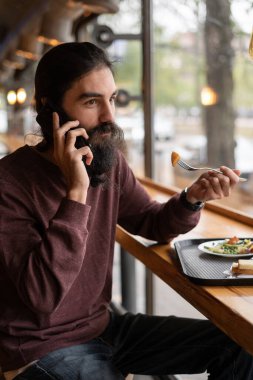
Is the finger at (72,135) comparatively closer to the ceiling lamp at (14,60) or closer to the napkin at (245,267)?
the napkin at (245,267)

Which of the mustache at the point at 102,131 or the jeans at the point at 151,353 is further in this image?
the mustache at the point at 102,131

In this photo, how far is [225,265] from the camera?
1438 mm

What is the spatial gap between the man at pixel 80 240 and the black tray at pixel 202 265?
82mm

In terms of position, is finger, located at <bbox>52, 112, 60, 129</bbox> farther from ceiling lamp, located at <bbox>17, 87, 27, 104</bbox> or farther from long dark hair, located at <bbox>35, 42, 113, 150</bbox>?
ceiling lamp, located at <bbox>17, 87, 27, 104</bbox>

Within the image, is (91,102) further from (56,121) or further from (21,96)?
(21,96)

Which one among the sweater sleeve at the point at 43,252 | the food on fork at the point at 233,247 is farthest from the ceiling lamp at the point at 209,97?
the sweater sleeve at the point at 43,252

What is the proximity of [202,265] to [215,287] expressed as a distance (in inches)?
6.8

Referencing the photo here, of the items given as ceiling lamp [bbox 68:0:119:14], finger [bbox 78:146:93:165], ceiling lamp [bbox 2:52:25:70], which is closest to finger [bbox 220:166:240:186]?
finger [bbox 78:146:93:165]

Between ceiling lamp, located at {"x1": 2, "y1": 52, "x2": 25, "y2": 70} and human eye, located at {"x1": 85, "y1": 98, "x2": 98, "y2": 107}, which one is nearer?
human eye, located at {"x1": 85, "y1": 98, "x2": 98, "y2": 107}

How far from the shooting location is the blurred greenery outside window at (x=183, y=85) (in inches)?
108

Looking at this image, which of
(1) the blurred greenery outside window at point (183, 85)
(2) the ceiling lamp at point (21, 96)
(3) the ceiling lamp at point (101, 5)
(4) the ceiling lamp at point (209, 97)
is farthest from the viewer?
(2) the ceiling lamp at point (21, 96)

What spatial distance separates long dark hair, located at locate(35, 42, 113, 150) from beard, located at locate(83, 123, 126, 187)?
0.14 meters

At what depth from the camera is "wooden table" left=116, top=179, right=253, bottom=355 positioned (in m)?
1.13

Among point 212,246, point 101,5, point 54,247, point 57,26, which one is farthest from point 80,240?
point 57,26
